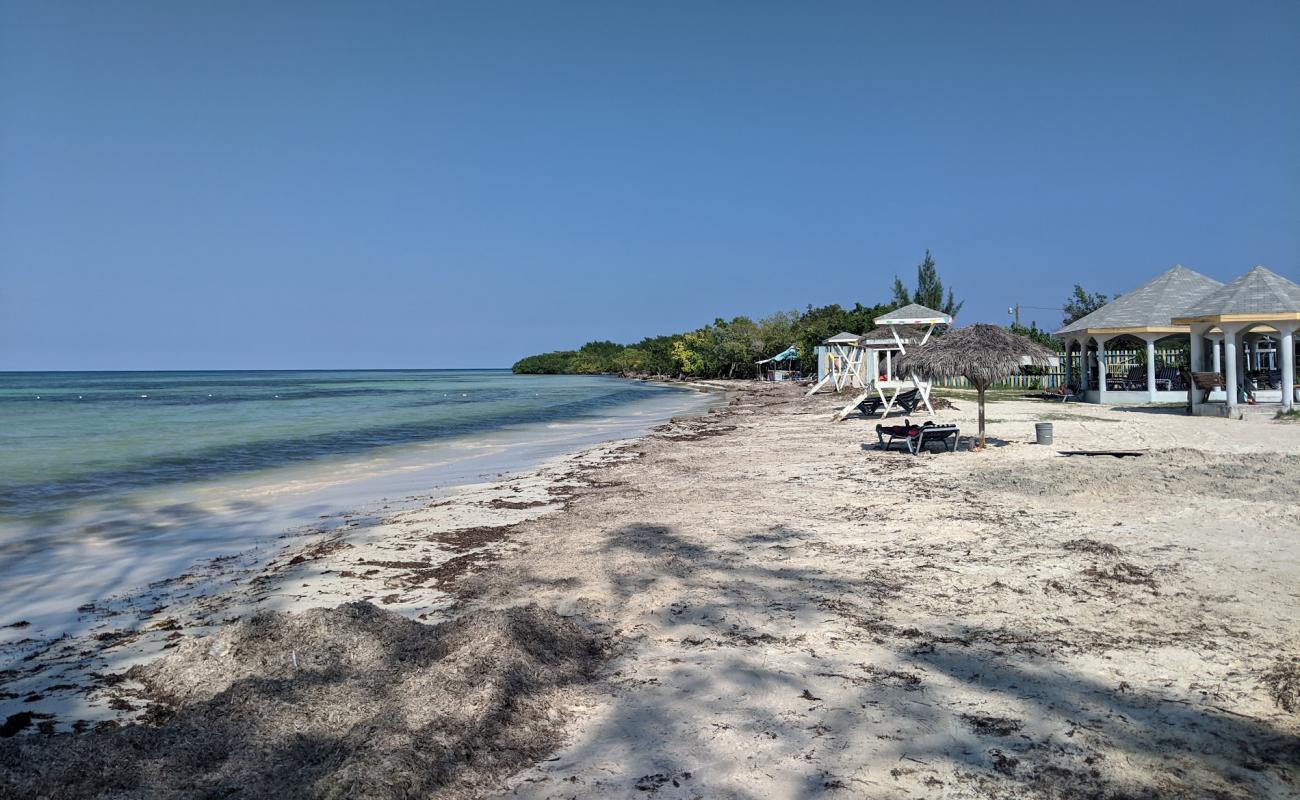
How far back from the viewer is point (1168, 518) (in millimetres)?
7711

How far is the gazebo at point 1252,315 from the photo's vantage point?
1734cm

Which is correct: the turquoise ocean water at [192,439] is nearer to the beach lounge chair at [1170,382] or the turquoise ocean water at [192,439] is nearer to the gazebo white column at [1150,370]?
the gazebo white column at [1150,370]

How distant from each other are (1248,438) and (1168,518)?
7.88m

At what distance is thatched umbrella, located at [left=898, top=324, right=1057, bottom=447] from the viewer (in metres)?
13.1

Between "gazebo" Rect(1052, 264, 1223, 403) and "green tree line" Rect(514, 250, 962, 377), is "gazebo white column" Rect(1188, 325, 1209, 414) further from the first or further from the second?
"green tree line" Rect(514, 250, 962, 377)

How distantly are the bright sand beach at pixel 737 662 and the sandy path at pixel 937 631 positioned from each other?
0.8 inches

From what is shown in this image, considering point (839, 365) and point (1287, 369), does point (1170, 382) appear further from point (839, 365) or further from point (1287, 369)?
point (839, 365)

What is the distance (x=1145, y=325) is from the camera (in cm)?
2250

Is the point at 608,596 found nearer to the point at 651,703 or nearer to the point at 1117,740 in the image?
the point at 651,703

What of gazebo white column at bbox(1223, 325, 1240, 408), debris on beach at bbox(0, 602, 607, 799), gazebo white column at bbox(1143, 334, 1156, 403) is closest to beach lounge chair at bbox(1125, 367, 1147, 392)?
gazebo white column at bbox(1143, 334, 1156, 403)

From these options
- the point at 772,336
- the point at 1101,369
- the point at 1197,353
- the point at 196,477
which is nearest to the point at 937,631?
the point at 196,477

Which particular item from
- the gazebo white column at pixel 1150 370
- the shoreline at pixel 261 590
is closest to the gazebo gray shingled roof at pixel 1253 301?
the gazebo white column at pixel 1150 370

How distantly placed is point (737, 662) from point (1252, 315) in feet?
61.4

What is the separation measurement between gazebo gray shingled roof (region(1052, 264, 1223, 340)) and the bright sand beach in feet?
52.7
